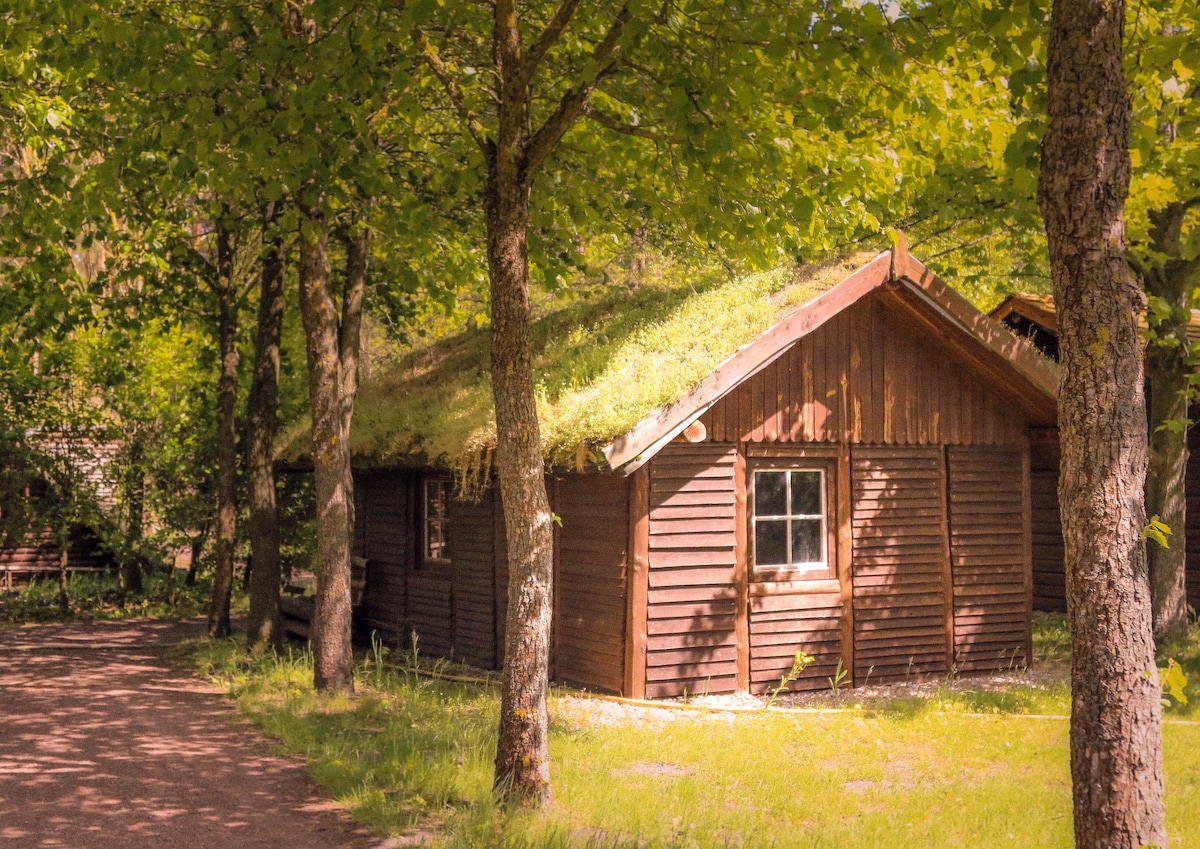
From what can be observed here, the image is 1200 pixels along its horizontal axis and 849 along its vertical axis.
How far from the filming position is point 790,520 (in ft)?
41.4

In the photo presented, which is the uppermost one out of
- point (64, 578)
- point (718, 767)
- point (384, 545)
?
point (384, 545)

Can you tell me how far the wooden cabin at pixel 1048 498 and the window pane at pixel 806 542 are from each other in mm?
5670

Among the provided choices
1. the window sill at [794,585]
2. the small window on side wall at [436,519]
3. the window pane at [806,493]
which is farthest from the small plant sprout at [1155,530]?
the small window on side wall at [436,519]

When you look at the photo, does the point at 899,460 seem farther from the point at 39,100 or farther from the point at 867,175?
the point at 39,100

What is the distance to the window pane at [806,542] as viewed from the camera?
41.5ft

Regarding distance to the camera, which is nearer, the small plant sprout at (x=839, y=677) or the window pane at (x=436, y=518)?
the small plant sprout at (x=839, y=677)

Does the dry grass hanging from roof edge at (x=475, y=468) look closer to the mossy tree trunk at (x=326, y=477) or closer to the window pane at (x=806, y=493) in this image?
the mossy tree trunk at (x=326, y=477)

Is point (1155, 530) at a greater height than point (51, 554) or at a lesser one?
greater

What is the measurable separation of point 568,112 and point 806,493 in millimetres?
6412

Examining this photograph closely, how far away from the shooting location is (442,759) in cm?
829

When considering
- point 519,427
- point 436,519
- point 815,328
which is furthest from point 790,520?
point 519,427

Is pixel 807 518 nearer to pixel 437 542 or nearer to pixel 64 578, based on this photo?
pixel 437 542

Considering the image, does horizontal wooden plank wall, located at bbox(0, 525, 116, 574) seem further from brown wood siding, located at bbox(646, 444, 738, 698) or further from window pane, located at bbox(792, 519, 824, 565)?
window pane, located at bbox(792, 519, 824, 565)

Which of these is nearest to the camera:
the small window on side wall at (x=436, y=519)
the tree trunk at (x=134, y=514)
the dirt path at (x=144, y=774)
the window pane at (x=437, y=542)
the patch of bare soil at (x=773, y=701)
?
the dirt path at (x=144, y=774)
